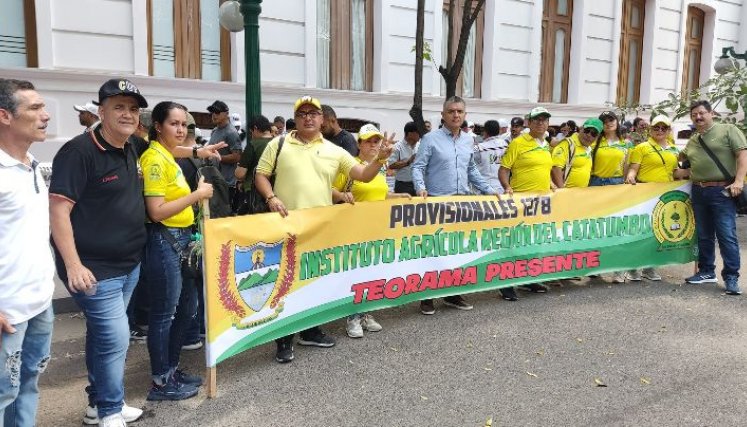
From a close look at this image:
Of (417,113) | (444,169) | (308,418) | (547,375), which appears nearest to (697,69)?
(417,113)

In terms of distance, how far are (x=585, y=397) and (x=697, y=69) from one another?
2068cm

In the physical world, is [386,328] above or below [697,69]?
below

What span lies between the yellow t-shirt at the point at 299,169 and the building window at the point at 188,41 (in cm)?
771

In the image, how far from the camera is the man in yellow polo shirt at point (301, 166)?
446cm

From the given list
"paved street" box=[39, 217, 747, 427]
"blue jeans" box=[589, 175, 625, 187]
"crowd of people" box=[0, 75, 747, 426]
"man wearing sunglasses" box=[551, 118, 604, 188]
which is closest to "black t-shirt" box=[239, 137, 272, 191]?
"crowd of people" box=[0, 75, 747, 426]

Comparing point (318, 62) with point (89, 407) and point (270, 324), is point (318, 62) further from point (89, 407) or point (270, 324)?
point (89, 407)

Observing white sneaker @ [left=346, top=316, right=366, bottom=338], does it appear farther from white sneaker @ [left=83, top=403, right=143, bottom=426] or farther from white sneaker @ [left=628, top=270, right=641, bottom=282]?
white sneaker @ [left=628, top=270, right=641, bottom=282]

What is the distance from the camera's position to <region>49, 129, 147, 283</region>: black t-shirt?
9.69 ft

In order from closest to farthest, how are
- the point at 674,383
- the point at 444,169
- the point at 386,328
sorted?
the point at 674,383 → the point at 386,328 → the point at 444,169

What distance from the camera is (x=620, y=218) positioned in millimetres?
6770

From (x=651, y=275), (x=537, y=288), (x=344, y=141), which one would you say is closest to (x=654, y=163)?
(x=651, y=275)

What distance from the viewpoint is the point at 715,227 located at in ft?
22.4

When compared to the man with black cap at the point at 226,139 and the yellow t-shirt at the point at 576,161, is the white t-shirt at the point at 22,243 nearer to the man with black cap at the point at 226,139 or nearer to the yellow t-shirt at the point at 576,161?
the man with black cap at the point at 226,139

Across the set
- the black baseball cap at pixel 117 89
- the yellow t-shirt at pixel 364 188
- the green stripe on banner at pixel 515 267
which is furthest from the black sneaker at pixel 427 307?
the black baseball cap at pixel 117 89
